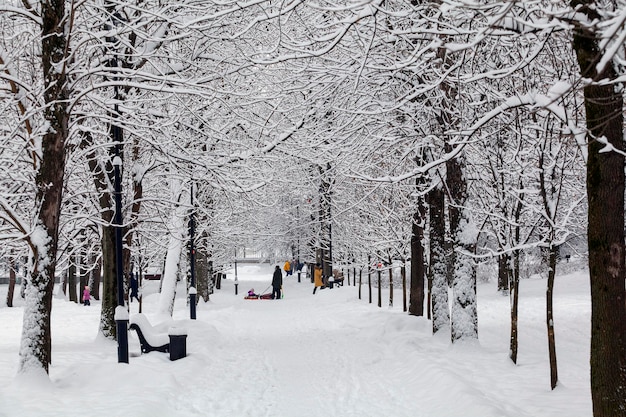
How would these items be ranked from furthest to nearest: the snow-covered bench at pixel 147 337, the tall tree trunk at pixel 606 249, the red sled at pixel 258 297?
the red sled at pixel 258 297, the snow-covered bench at pixel 147 337, the tall tree trunk at pixel 606 249

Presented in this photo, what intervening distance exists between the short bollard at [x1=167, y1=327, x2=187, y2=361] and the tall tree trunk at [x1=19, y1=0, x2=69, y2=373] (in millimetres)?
3255

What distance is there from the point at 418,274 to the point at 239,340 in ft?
18.0

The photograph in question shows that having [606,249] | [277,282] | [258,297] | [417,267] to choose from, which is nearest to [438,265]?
[417,267]

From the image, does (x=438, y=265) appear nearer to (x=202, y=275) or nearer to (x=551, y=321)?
(x=551, y=321)

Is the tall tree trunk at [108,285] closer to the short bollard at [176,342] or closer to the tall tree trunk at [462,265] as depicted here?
the short bollard at [176,342]

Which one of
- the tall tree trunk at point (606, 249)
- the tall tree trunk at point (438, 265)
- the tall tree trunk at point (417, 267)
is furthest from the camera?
the tall tree trunk at point (417, 267)

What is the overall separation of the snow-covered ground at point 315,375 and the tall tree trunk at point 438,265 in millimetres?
496

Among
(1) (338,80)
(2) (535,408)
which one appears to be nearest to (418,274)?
(1) (338,80)

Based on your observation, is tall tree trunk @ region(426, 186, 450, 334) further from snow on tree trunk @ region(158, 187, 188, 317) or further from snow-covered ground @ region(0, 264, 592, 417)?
snow on tree trunk @ region(158, 187, 188, 317)

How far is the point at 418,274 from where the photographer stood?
720 inches

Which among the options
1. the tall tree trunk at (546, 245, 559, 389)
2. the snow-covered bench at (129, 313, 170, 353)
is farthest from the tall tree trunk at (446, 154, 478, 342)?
the snow-covered bench at (129, 313, 170, 353)

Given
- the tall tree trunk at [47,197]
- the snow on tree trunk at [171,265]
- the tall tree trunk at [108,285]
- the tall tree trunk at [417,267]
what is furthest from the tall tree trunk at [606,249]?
the snow on tree trunk at [171,265]

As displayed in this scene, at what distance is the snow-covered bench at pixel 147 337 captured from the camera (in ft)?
42.0

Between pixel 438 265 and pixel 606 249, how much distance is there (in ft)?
29.0
